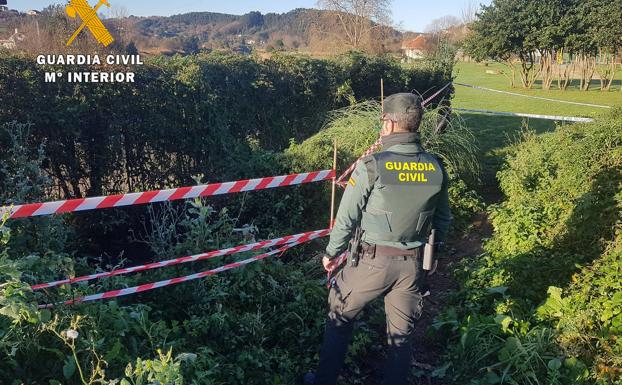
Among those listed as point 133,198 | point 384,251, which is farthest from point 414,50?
point 384,251

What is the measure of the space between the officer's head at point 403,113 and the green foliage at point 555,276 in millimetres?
1833

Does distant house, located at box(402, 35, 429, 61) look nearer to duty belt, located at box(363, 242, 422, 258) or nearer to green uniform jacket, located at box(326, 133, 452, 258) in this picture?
green uniform jacket, located at box(326, 133, 452, 258)

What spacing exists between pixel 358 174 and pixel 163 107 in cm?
375

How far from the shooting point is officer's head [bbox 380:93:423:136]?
283 cm

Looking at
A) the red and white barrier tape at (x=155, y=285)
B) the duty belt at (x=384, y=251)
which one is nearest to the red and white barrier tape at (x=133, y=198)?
the red and white barrier tape at (x=155, y=285)

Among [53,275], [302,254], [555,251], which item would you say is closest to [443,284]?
[555,251]

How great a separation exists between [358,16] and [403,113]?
22.4 m

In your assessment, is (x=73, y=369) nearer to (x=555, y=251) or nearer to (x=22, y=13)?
(x=555, y=251)

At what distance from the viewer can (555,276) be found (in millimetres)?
4246

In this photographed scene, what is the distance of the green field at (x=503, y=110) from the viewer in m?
9.16

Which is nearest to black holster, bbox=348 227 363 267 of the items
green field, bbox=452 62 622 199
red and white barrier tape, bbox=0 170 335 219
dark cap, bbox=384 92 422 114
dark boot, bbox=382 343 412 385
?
dark boot, bbox=382 343 412 385

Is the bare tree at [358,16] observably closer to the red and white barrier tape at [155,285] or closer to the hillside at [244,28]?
the hillside at [244,28]

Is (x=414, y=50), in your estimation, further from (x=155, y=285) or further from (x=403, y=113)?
(x=155, y=285)

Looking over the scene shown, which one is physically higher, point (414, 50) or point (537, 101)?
point (414, 50)
